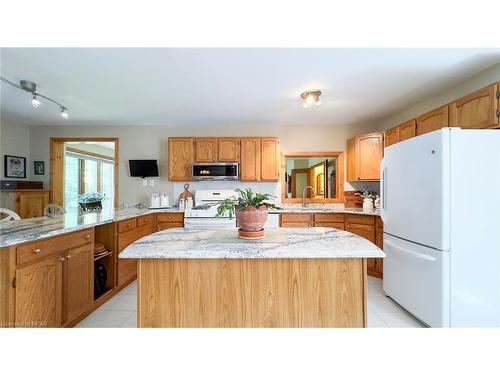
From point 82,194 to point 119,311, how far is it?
4.44m

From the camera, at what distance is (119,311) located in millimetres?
2086

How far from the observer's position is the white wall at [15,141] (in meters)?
3.43

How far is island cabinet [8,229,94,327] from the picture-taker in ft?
4.51

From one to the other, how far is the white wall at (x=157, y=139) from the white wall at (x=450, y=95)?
562 mm

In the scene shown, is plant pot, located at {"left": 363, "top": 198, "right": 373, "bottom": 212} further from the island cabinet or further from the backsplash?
the island cabinet

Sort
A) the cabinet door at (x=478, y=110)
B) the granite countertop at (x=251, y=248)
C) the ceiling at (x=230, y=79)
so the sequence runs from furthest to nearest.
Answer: the ceiling at (x=230, y=79), the cabinet door at (x=478, y=110), the granite countertop at (x=251, y=248)

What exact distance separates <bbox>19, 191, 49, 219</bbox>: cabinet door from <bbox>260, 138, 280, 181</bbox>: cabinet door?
144 inches

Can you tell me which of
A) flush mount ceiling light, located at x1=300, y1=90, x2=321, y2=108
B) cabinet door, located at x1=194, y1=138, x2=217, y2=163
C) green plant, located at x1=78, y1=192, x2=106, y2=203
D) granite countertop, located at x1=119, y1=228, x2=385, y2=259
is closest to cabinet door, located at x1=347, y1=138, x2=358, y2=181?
flush mount ceiling light, located at x1=300, y1=90, x2=321, y2=108

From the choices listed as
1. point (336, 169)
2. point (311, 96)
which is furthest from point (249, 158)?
point (336, 169)

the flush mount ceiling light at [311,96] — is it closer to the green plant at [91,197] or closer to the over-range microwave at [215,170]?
the over-range microwave at [215,170]

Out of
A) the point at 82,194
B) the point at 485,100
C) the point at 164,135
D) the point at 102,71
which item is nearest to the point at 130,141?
the point at 164,135

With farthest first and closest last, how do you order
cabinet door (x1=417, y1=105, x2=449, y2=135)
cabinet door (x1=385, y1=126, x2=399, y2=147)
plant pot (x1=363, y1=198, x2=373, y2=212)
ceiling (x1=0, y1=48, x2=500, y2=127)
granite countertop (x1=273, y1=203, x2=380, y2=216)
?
plant pot (x1=363, y1=198, x2=373, y2=212) → granite countertop (x1=273, y1=203, x2=380, y2=216) → cabinet door (x1=385, y1=126, x2=399, y2=147) → cabinet door (x1=417, y1=105, x2=449, y2=135) → ceiling (x1=0, y1=48, x2=500, y2=127)

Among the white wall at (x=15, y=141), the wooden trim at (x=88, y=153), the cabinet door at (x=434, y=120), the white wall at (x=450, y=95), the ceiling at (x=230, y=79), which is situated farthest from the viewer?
the wooden trim at (x=88, y=153)

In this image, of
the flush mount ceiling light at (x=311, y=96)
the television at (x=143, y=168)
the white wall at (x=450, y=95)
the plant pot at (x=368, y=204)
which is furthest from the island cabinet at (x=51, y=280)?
the white wall at (x=450, y=95)
